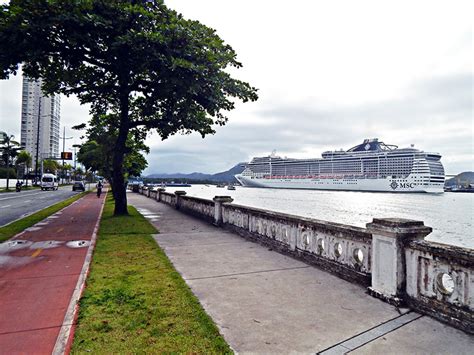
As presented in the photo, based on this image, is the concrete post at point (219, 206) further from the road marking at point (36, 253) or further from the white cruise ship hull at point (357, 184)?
the white cruise ship hull at point (357, 184)

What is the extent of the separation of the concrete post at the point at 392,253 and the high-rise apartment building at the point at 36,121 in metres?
88.8

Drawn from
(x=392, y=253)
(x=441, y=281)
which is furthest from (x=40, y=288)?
(x=441, y=281)

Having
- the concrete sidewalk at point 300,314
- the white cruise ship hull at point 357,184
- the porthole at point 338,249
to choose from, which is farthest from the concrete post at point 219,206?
the white cruise ship hull at point 357,184

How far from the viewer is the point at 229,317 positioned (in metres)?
3.94

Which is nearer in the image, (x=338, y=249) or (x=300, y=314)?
(x=300, y=314)

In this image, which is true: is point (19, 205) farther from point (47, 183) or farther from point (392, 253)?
point (47, 183)

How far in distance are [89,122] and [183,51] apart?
645 inches

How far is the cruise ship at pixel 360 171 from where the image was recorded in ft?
253

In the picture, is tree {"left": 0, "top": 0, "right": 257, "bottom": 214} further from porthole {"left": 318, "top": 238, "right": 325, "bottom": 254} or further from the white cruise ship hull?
the white cruise ship hull

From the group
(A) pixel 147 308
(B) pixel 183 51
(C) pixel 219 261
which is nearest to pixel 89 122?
(B) pixel 183 51

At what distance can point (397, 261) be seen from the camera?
4.32 m

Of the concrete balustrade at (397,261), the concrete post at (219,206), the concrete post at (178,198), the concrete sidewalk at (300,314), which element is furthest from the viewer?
the concrete post at (178,198)

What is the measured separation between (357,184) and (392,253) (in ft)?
283

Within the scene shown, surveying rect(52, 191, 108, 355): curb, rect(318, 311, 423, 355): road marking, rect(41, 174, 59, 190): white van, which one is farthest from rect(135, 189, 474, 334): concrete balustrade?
rect(41, 174, 59, 190): white van
